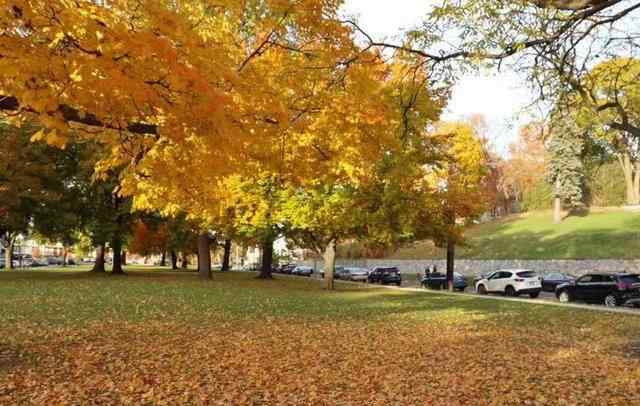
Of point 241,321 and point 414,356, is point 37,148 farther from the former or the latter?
point 414,356

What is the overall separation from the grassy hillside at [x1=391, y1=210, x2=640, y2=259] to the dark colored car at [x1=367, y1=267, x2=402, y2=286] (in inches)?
139

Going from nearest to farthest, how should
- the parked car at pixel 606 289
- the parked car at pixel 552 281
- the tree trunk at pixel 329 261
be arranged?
the parked car at pixel 606 289 → the tree trunk at pixel 329 261 → the parked car at pixel 552 281

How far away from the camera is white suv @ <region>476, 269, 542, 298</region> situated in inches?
1256

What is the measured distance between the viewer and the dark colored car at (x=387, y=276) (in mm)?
47875

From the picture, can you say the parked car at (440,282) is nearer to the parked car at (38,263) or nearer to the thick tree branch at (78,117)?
the thick tree branch at (78,117)

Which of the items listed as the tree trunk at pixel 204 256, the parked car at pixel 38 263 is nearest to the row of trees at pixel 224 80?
the tree trunk at pixel 204 256

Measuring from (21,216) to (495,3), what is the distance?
37624 millimetres

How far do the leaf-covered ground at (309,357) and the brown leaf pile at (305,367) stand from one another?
25mm

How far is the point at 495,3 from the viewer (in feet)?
35.7

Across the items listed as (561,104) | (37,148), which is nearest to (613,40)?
(561,104)

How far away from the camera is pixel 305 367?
944cm

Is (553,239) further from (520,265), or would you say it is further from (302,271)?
(302,271)

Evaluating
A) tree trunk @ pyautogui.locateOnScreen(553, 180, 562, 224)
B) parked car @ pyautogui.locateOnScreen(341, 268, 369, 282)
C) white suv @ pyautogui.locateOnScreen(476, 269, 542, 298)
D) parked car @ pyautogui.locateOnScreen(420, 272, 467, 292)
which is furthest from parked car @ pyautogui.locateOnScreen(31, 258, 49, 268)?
white suv @ pyautogui.locateOnScreen(476, 269, 542, 298)

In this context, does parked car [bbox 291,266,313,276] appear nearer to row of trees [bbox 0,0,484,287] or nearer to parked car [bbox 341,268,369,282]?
parked car [bbox 341,268,369,282]
